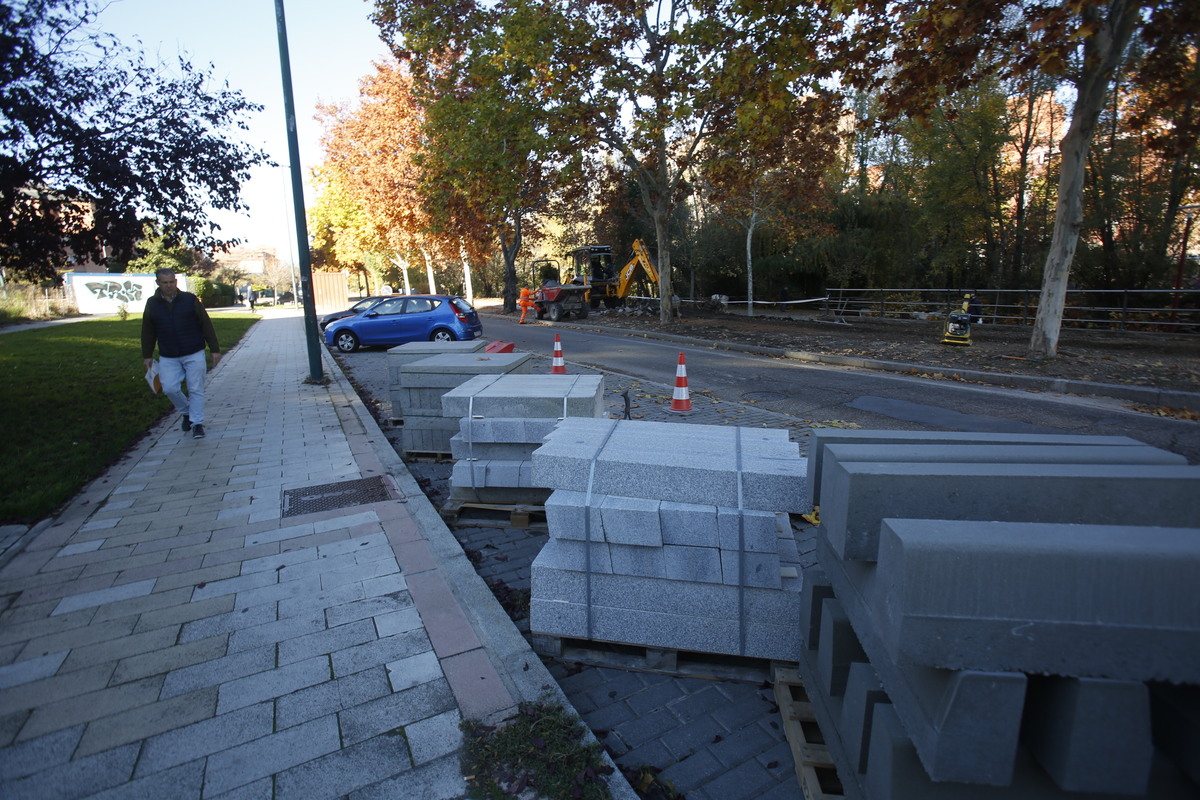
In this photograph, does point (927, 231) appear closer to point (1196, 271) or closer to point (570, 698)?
point (1196, 271)

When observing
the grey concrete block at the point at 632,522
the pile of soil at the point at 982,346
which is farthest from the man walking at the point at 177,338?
the pile of soil at the point at 982,346

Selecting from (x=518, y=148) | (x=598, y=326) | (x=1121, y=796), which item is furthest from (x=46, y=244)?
(x=598, y=326)

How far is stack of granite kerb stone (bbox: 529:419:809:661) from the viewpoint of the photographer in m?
2.89

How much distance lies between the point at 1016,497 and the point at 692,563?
1367mm

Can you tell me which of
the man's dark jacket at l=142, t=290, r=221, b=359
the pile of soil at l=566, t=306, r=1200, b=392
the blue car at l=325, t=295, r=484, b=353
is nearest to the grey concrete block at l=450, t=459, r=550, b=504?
the man's dark jacket at l=142, t=290, r=221, b=359

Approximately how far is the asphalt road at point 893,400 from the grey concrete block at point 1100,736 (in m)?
6.08

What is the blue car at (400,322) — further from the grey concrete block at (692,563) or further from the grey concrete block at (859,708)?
the grey concrete block at (859,708)

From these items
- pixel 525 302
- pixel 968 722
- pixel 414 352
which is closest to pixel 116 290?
pixel 525 302

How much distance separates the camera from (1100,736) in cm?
156

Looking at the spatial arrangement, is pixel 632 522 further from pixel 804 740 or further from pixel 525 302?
pixel 525 302

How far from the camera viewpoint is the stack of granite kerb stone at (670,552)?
2.89m

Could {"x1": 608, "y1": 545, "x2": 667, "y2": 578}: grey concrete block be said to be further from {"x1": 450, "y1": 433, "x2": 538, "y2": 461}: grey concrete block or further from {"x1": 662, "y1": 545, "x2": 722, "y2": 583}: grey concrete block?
{"x1": 450, "y1": 433, "x2": 538, "y2": 461}: grey concrete block

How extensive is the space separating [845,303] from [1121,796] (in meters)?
26.0

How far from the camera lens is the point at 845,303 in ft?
84.3
